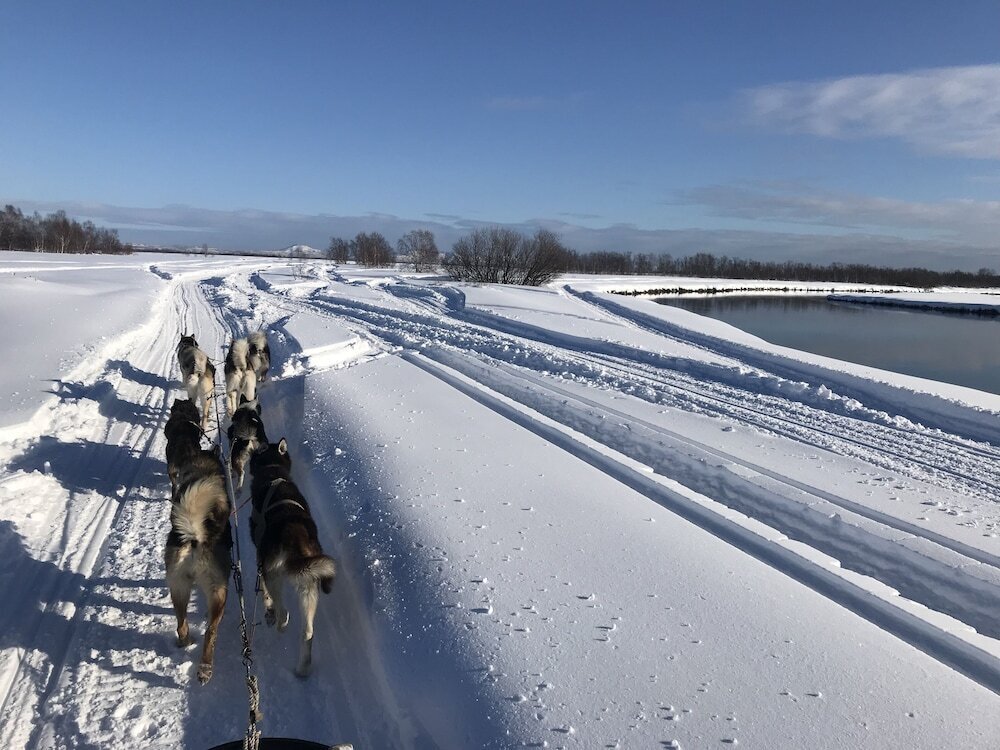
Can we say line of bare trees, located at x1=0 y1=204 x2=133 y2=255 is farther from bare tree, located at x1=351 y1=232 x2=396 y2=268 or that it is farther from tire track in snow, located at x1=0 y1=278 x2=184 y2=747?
tire track in snow, located at x1=0 y1=278 x2=184 y2=747

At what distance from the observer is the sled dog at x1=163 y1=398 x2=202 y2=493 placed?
215 inches

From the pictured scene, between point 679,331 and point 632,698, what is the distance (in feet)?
57.7

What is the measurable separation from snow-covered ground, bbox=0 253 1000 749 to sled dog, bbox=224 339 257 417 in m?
0.50

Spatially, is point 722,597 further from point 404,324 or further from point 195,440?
point 404,324

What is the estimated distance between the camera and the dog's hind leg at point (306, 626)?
3.64m

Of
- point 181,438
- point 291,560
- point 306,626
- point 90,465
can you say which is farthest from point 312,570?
point 90,465

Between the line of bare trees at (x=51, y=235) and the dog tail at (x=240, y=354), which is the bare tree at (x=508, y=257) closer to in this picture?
the dog tail at (x=240, y=354)

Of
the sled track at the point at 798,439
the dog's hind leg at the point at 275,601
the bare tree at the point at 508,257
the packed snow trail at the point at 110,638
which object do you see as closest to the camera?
the packed snow trail at the point at 110,638

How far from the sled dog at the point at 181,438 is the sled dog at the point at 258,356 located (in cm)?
251

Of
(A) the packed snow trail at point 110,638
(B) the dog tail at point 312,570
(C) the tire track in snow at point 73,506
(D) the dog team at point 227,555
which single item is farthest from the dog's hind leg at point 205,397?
(B) the dog tail at point 312,570

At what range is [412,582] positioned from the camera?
438 centimetres

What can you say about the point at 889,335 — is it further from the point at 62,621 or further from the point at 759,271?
the point at 759,271

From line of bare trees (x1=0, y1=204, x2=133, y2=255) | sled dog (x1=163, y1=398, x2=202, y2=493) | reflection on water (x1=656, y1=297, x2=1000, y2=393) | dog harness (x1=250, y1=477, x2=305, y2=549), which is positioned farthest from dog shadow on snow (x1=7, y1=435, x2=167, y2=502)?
line of bare trees (x1=0, y1=204, x2=133, y2=255)

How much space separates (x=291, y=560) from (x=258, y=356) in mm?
6458
